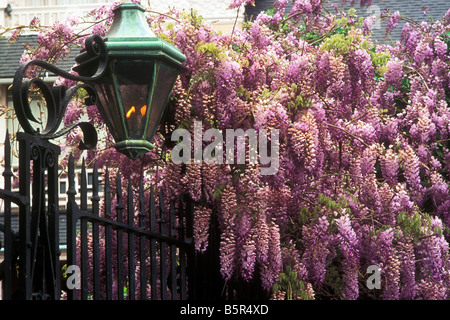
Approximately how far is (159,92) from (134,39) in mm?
389

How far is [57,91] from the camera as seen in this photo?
4449mm

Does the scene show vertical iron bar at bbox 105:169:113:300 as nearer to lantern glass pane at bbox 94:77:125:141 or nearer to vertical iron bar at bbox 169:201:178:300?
lantern glass pane at bbox 94:77:125:141

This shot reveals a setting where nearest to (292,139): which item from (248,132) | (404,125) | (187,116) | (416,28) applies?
(248,132)

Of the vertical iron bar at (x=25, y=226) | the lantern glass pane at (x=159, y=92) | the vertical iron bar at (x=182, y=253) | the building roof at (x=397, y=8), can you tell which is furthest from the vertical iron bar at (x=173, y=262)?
the building roof at (x=397, y=8)

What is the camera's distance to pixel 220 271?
21.7ft

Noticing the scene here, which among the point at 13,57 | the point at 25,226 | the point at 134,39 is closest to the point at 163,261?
the point at 134,39

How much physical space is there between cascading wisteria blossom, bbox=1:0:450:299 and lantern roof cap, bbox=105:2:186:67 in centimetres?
133

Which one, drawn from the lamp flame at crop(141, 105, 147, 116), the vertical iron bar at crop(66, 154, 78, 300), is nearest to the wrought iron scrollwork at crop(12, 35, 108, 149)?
the vertical iron bar at crop(66, 154, 78, 300)

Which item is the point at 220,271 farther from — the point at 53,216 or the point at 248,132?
the point at 53,216

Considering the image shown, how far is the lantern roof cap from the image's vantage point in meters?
5.01

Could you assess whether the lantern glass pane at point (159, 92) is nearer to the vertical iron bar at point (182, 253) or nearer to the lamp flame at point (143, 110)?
the lamp flame at point (143, 110)

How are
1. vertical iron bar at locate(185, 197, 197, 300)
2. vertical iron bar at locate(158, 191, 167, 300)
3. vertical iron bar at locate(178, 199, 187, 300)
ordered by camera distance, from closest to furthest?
vertical iron bar at locate(158, 191, 167, 300) → vertical iron bar at locate(178, 199, 187, 300) → vertical iron bar at locate(185, 197, 197, 300)
